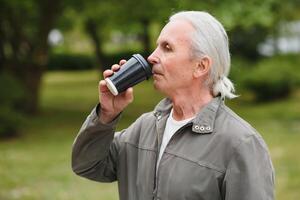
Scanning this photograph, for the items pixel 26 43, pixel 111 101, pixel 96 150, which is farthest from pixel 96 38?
pixel 111 101

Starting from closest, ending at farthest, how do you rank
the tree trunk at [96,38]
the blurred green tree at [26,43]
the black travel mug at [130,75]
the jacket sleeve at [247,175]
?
the jacket sleeve at [247,175], the black travel mug at [130,75], the blurred green tree at [26,43], the tree trunk at [96,38]

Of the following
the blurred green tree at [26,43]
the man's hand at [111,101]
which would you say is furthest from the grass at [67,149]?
the man's hand at [111,101]

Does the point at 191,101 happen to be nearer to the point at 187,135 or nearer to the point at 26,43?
the point at 187,135

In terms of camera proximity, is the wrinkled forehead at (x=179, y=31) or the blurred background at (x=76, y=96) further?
the blurred background at (x=76, y=96)

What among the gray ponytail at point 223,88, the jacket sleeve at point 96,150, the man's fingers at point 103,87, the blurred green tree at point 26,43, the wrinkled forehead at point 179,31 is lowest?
the blurred green tree at point 26,43

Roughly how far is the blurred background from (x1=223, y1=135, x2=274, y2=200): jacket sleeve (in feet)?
12.0

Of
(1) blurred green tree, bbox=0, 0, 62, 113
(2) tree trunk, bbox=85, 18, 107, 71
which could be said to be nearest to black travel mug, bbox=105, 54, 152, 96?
(1) blurred green tree, bbox=0, 0, 62, 113

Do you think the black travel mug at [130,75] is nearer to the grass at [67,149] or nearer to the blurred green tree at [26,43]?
the grass at [67,149]

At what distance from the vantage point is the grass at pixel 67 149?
27.1 ft

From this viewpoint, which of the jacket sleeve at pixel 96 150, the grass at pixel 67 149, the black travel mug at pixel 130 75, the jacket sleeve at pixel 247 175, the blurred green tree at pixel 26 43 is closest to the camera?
the jacket sleeve at pixel 247 175

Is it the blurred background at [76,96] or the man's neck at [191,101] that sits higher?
the man's neck at [191,101]

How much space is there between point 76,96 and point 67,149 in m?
12.7

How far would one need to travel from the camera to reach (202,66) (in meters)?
2.29

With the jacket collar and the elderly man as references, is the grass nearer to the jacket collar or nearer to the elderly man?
the elderly man
